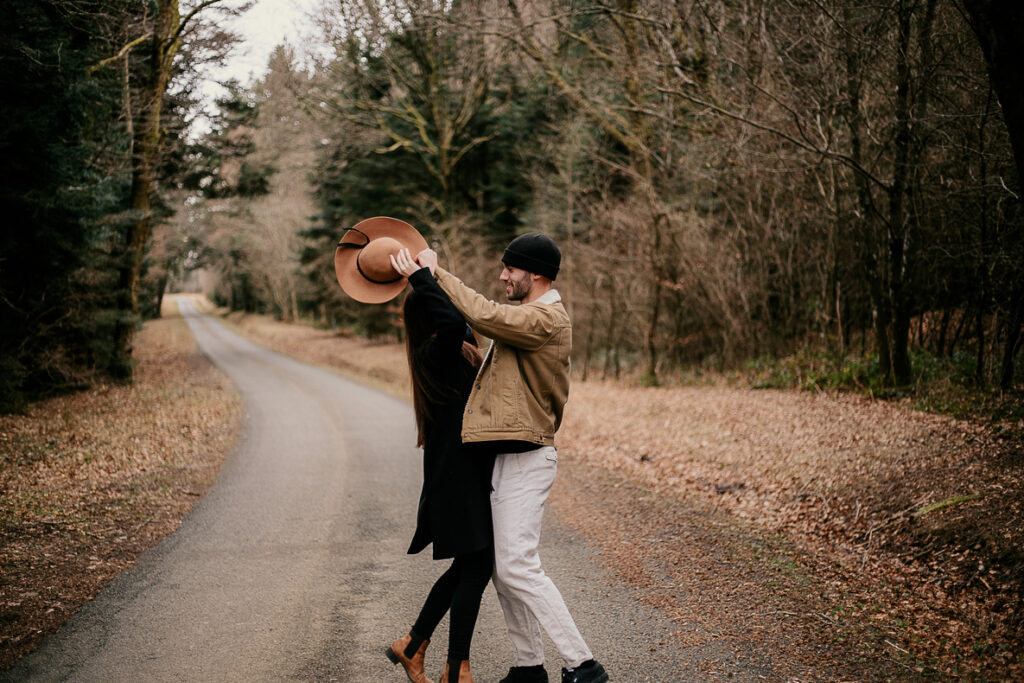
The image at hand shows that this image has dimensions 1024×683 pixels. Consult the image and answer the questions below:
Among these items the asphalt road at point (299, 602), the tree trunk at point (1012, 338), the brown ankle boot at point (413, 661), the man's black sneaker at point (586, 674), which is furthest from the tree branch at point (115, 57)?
the tree trunk at point (1012, 338)

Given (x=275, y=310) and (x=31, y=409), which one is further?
(x=275, y=310)

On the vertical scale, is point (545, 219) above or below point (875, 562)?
above

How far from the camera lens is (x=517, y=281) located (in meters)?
3.16

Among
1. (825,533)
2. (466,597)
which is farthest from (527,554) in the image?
(825,533)

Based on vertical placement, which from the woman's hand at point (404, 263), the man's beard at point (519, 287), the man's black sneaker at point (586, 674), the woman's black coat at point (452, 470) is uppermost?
the woman's hand at point (404, 263)

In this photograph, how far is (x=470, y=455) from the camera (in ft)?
10.5

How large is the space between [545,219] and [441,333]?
16.2 m

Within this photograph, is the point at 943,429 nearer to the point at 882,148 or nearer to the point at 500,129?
the point at 882,148

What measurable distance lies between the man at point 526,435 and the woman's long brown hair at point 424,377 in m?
0.17

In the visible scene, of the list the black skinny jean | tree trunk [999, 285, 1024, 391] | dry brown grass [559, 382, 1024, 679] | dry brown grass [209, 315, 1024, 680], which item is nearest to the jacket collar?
the black skinny jean

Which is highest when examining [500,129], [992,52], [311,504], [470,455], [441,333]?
[500,129]

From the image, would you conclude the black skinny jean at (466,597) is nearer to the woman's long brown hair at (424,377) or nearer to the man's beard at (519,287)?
the woman's long brown hair at (424,377)

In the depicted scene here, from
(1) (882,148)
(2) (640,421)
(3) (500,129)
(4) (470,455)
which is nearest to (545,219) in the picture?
(3) (500,129)

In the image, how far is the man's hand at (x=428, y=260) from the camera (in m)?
3.03
